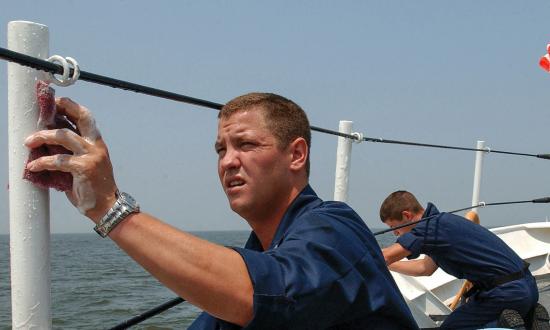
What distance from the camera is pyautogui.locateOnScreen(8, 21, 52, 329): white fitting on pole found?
142 cm

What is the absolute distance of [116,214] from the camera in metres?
1.29

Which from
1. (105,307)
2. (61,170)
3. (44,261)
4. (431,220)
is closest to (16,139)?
(61,170)

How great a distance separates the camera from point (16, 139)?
1.41 metres

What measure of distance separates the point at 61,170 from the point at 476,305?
3139 mm

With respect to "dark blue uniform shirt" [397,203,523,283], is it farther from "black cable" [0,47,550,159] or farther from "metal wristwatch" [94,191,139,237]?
"metal wristwatch" [94,191,139,237]

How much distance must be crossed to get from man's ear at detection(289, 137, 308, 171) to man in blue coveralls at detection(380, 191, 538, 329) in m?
2.14

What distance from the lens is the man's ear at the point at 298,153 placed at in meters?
1.78

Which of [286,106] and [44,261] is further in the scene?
[286,106]

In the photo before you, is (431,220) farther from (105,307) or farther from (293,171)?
(105,307)

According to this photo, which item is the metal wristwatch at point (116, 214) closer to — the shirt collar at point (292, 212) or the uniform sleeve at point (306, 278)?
the uniform sleeve at point (306, 278)

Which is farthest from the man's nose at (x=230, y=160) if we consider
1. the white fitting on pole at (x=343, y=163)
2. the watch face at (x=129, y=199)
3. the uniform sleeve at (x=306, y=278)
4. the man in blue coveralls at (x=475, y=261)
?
the man in blue coveralls at (x=475, y=261)

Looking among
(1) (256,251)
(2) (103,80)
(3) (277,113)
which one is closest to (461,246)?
(3) (277,113)

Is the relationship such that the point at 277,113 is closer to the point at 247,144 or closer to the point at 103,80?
the point at 247,144

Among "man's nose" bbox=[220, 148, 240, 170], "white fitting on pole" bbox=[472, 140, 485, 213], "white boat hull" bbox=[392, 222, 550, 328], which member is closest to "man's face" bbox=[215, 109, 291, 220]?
"man's nose" bbox=[220, 148, 240, 170]
